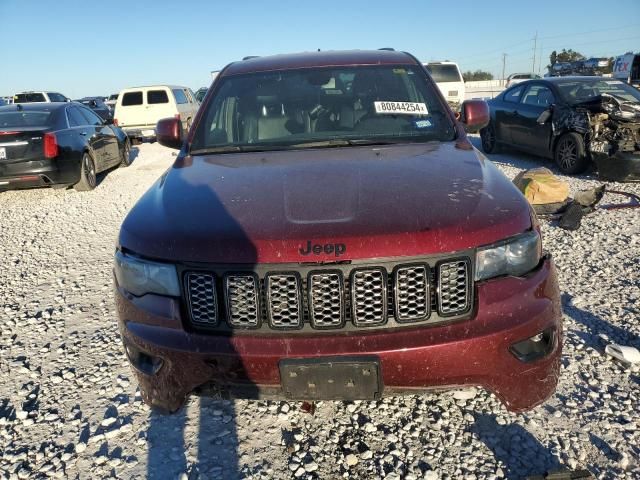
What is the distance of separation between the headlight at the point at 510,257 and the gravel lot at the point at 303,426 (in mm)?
849

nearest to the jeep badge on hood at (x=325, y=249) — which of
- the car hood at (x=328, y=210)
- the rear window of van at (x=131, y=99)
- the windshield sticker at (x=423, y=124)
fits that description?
the car hood at (x=328, y=210)

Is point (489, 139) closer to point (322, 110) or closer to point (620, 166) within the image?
point (620, 166)

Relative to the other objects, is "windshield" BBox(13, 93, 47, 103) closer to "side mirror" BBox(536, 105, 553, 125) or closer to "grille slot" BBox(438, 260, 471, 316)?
"side mirror" BBox(536, 105, 553, 125)

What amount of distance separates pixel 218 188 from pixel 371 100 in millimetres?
1350

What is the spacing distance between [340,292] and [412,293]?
0.91ft

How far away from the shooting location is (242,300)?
6.30 ft

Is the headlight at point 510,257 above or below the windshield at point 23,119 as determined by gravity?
below

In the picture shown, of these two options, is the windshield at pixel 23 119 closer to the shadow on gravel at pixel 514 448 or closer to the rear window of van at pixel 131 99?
the rear window of van at pixel 131 99

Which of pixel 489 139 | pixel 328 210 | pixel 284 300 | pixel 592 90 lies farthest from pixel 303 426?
pixel 489 139

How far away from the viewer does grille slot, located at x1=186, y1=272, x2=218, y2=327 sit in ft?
6.34

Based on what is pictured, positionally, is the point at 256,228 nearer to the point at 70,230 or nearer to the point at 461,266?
the point at 461,266

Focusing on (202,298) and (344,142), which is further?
(344,142)

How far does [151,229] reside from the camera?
207cm

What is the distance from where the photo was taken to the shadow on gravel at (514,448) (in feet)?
6.91
